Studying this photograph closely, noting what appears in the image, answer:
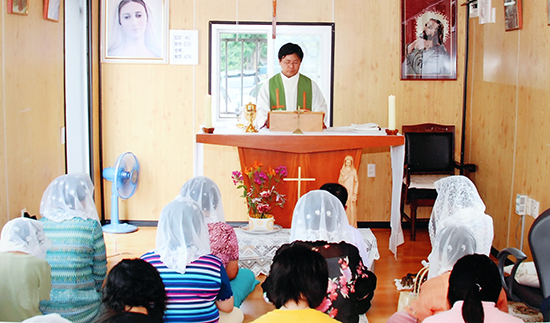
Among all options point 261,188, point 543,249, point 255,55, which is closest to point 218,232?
point 261,188

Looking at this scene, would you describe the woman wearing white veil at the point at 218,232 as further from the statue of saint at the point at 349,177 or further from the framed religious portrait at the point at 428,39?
the framed religious portrait at the point at 428,39

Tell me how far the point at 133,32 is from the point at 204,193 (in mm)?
2959

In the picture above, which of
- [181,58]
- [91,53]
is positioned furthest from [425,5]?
[91,53]

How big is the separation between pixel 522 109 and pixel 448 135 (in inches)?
49.8

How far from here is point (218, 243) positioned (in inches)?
126

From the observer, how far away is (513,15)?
460 centimetres

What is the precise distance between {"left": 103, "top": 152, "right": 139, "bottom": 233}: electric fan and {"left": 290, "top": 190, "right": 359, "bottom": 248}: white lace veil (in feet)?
10.3

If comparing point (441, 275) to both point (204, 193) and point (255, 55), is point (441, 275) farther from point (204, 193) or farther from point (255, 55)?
point (255, 55)

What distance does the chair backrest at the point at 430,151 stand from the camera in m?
5.64

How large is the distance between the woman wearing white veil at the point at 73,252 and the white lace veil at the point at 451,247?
69.4 inches

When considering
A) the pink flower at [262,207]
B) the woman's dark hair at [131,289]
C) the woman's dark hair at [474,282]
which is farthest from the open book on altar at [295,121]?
the woman's dark hair at [131,289]

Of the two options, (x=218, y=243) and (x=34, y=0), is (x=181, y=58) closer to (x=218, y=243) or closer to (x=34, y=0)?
(x=34, y=0)

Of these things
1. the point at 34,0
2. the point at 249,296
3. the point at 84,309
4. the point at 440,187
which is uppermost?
the point at 34,0

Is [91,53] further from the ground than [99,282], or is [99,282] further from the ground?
[91,53]
